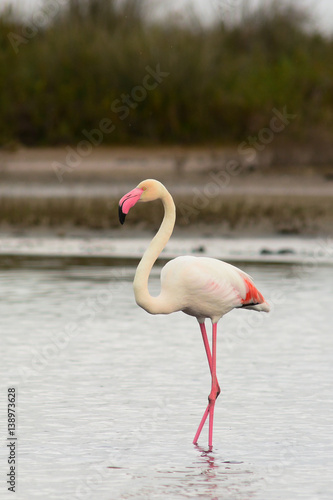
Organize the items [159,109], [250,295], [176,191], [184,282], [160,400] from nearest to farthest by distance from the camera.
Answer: [184,282] < [250,295] < [160,400] < [176,191] < [159,109]

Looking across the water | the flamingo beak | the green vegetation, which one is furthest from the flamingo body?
the green vegetation

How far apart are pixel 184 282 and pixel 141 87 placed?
21.1 m

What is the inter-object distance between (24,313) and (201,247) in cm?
573

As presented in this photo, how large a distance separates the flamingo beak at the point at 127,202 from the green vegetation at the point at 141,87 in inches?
754

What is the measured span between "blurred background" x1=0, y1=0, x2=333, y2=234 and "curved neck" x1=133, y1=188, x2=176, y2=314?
13500 mm

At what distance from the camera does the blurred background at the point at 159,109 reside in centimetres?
2398

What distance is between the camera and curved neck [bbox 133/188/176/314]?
7.03 metres

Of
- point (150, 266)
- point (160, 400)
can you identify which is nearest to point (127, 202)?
point (150, 266)

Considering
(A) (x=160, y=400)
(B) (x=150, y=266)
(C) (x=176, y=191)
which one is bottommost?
(C) (x=176, y=191)

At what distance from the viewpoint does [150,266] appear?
7.08m

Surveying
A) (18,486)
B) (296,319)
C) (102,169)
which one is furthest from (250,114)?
(18,486)

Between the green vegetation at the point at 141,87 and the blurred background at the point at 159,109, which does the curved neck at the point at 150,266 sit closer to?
the blurred background at the point at 159,109

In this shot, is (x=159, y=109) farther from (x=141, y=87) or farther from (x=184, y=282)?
(x=184, y=282)

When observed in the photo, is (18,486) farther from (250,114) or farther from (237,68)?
(237,68)
